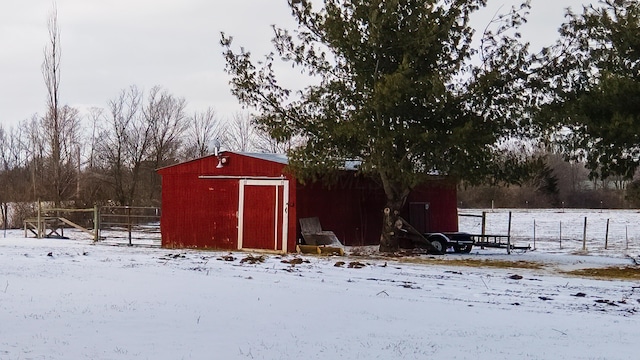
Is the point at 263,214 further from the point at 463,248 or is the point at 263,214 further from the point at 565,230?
the point at 565,230

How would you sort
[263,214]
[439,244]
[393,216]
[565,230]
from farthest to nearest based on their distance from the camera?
1. [565,230]
2. [439,244]
3. [263,214]
4. [393,216]

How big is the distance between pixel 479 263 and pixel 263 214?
6256mm

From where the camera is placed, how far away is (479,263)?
18016mm

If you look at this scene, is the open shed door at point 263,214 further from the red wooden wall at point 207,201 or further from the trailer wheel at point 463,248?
the trailer wheel at point 463,248

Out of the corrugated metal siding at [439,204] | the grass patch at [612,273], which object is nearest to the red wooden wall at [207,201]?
the corrugated metal siding at [439,204]

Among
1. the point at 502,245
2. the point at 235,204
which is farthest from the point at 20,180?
the point at 502,245

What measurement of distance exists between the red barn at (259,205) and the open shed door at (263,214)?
1.0 inches

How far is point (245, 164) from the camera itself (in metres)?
21.1

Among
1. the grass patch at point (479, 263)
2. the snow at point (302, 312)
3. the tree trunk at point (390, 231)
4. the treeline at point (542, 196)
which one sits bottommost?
the grass patch at point (479, 263)

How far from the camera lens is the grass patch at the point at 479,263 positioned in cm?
1747

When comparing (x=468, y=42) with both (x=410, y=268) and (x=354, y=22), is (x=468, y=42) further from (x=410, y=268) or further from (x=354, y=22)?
(x=410, y=268)

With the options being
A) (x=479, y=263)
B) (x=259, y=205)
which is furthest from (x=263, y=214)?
(x=479, y=263)

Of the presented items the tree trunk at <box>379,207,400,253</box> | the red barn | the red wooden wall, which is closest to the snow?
the tree trunk at <box>379,207,400,253</box>

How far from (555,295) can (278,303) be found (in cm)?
469
